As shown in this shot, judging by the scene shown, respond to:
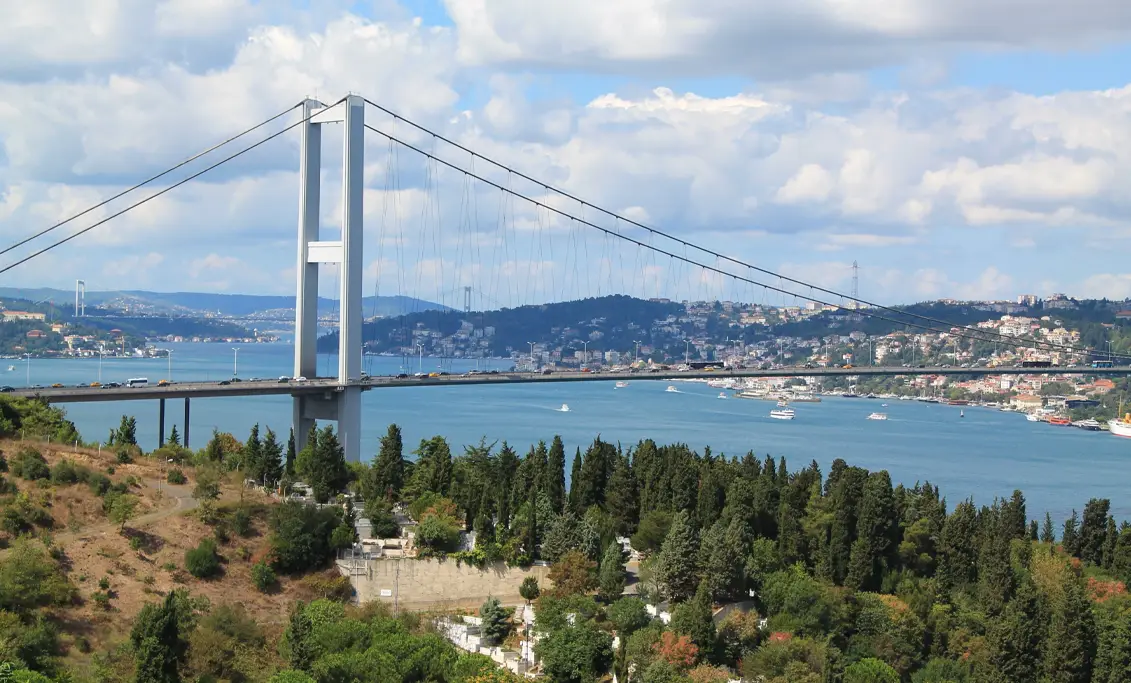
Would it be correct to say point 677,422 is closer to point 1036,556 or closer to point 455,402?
point 455,402

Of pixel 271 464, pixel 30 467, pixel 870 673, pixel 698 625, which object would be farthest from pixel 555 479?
pixel 30 467

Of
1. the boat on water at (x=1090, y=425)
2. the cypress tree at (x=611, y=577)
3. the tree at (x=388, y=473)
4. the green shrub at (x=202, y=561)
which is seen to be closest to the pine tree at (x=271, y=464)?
the tree at (x=388, y=473)

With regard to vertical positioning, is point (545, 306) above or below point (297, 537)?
above

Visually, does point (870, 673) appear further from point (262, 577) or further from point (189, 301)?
point (189, 301)

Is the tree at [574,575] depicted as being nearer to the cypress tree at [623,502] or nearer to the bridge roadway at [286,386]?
the cypress tree at [623,502]

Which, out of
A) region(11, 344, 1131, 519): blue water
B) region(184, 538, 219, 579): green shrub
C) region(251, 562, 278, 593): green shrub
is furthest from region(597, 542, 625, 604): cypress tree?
region(11, 344, 1131, 519): blue water

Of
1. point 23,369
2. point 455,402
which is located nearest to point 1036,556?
point 455,402
